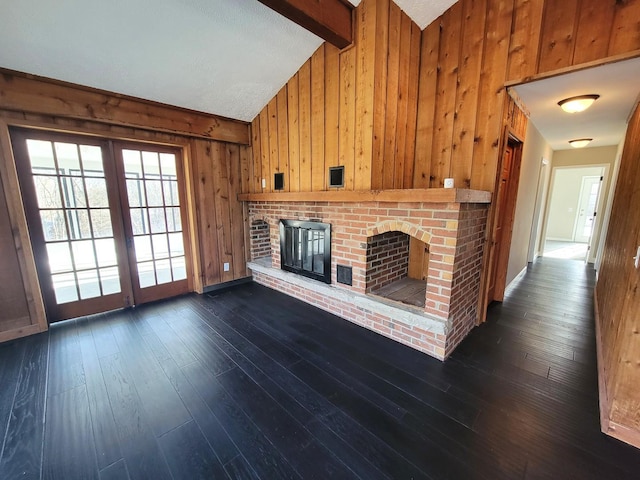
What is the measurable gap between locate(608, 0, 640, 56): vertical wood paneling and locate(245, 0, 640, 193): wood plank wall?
5 centimetres

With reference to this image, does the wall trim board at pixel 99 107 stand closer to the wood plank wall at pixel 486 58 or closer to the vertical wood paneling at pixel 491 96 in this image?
the wood plank wall at pixel 486 58

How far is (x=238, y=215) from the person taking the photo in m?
4.10

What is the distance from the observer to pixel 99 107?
271 centimetres

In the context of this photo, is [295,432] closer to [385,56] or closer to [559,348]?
[559,348]

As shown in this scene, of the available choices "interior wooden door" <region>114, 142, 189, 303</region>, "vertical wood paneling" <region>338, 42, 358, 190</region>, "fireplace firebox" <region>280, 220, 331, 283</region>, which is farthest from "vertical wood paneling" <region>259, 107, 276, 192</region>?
"vertical wood paneling" <region>338, 42, 358, 190</region>

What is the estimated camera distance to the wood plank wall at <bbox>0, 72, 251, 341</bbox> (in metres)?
2.42

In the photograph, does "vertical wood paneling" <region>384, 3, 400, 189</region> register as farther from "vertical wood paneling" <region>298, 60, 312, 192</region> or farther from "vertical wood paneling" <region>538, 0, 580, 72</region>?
"vertical wood paneling" <region>538, 0, 580, 72</region>

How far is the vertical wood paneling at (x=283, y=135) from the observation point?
3346 millimetres

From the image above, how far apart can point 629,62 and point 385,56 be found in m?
1.76

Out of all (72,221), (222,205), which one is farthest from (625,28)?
(72,221)

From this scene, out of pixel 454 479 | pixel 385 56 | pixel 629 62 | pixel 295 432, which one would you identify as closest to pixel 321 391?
pixel 295 432

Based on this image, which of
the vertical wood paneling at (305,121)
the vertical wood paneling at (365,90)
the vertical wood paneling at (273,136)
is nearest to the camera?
the vertical wood paneling at (365,90)

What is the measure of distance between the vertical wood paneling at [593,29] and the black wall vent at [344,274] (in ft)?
8.13

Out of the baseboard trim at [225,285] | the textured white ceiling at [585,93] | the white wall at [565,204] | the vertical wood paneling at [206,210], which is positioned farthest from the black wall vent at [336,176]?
the white wall at [565,204]
